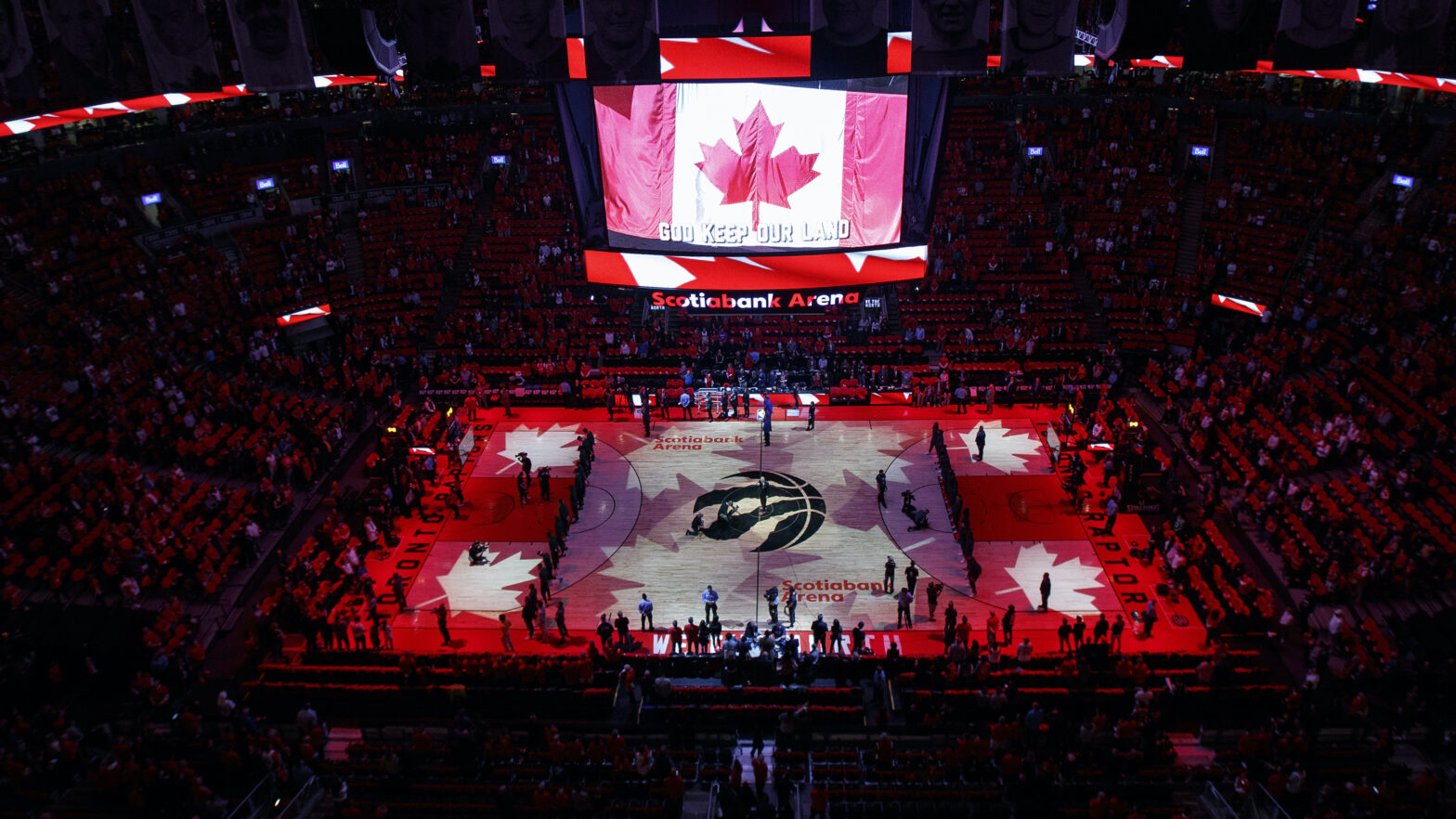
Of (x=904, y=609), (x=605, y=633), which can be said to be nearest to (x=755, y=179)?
(x=904, y=609)

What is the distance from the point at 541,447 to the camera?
3391cm

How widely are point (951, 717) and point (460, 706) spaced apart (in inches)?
431

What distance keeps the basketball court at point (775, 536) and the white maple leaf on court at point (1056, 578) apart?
0.05 m

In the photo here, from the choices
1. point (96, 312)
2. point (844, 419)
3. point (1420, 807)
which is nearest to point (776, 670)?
point (1420, 807)

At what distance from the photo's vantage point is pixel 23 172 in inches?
1426

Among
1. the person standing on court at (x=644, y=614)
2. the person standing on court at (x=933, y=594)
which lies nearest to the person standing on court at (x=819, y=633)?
the person standing on court at (x=933, y=594)

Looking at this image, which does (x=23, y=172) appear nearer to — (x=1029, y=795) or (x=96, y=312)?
(x=96, y=312)

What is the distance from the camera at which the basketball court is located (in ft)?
82.9

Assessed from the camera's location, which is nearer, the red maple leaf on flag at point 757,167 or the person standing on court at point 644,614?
the person standing on court at point 644,614

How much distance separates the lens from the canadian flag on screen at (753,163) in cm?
2653

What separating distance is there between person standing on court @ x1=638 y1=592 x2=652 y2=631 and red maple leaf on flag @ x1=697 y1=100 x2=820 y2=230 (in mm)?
10989

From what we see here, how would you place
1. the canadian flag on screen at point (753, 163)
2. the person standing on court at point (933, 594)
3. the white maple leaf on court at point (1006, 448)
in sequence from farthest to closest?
the white maple leaf on court at point (1006, 448)
the canadian flag on screen at point (753, 163)
the person standing on court at point (933, 594)

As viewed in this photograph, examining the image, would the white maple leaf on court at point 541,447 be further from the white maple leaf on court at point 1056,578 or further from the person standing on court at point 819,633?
the white maple leaf on court at point 1056,578

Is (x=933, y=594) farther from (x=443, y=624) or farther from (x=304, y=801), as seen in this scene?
(x=304, y=801)
